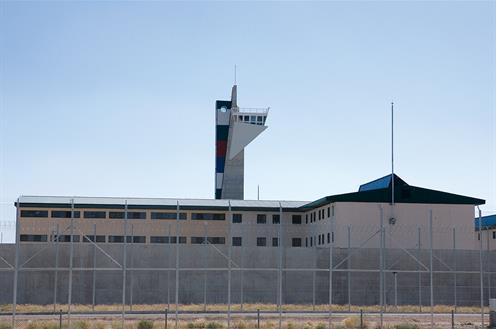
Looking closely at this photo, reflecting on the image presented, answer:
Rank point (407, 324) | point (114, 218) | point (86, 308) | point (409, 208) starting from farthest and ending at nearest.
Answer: point (114, 218) < point (409, 208) < point (86, 308) < point (407, 324)

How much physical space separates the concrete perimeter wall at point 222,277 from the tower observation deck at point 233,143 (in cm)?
3773

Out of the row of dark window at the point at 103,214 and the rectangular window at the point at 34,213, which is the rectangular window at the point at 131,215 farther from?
the rectangular window at the point at 34,213

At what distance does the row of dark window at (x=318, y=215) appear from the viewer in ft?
176

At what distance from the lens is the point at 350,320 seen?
29.2 m

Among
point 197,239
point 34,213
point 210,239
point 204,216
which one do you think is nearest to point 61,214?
point 34,213

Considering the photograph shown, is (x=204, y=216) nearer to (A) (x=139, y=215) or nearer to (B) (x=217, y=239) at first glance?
(B) (x=217, y=239)

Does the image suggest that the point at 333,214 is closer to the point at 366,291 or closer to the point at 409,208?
the point at 409,208

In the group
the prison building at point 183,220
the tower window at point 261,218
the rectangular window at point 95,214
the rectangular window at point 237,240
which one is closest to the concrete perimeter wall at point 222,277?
the prison building at point 183,220

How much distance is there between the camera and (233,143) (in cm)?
8031

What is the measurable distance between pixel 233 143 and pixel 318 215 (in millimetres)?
23722

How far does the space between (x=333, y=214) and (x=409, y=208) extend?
15.4 ft

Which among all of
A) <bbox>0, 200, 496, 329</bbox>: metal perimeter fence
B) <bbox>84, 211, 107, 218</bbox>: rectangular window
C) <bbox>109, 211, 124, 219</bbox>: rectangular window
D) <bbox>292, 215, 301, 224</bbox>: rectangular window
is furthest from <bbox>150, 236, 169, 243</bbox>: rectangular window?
<bbox>0, 200, 496, 329</bbox>: metal perimeter fence

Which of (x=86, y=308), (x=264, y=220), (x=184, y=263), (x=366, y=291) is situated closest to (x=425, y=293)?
(x=366, y=291)

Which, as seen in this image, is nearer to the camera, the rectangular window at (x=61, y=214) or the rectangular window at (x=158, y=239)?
the rectangular window at (x=61, y=214)
